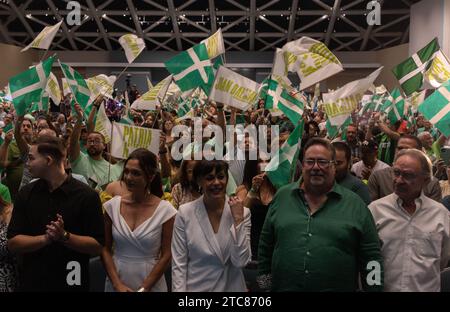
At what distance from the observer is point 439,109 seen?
274 inches

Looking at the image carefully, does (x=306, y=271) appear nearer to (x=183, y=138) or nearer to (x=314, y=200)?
(x=314, y=200)

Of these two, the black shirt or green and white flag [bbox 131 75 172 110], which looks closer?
the black shirt

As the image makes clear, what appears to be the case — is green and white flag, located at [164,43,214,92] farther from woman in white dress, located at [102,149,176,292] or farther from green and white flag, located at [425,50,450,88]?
woman in white dress, located at [102,149,176,292]

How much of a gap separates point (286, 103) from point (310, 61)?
0.56m

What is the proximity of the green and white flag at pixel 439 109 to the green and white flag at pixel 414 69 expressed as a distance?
1.25 meters

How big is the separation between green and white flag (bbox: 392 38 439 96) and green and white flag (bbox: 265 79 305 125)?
1.78 metres

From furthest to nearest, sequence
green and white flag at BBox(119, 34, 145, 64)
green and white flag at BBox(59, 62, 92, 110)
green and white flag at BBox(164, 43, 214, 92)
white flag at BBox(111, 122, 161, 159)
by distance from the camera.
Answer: green and white flag at BBox(119, 34, 145, 64) < green and white flag at BBox(59, 62, 92, 110) < green and white flag at BBox(164, 43, 214, 92) < white flag at BBox(111, 122, 161, 159)

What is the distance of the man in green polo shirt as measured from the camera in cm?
354

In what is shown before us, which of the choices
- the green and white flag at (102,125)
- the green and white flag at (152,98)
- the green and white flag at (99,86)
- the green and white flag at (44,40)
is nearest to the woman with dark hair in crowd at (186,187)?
the green and white flag at (102,125)

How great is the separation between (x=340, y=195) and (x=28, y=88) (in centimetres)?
472

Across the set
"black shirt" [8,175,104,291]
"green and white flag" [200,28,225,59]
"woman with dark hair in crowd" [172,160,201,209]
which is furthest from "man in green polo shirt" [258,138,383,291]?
"green and white flag" [200,28,225,59]

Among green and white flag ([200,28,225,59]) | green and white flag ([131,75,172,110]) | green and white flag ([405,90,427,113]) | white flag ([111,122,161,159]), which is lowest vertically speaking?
white flag ([111,122,161,159])

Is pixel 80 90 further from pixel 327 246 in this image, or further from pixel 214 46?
pixel 327 246
